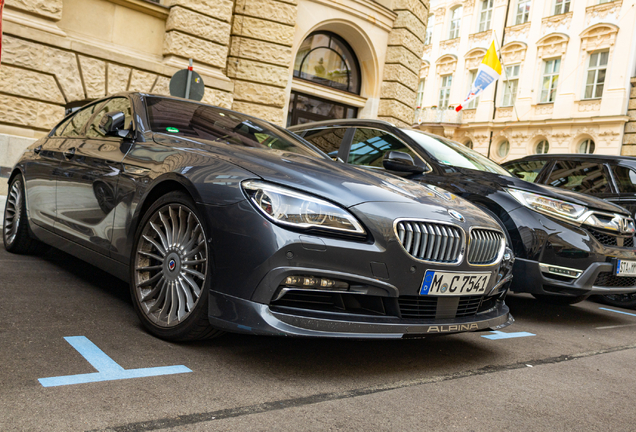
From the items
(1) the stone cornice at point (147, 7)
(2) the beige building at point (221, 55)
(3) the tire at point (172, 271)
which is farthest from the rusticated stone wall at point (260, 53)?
(3) the tire at point (172, 271)

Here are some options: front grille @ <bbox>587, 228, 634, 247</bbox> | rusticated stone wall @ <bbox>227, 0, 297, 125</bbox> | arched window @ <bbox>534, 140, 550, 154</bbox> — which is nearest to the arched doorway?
rusticated stone wall @ <bbox>227, 0, 297, 125</bbox>

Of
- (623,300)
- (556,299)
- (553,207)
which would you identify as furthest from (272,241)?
(623,300)

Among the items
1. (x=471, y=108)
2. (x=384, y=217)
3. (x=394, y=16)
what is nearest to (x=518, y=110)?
(x=471, y=108)

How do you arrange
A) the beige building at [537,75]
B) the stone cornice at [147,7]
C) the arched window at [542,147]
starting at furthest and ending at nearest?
the arched window at [542,147] → the beige building at [537,75] → the stone cornice at [147,7]

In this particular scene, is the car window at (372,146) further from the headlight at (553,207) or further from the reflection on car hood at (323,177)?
the reflection on car hood at (323,177)

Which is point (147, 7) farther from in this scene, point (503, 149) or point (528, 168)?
point (503, 149)

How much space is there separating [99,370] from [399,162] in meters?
2.98

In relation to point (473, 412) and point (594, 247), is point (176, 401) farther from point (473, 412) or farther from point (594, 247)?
point (594, 247)

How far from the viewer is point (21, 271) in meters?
4.28

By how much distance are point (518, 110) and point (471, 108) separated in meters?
3.28

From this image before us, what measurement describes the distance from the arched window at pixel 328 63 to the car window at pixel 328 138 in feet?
28.3

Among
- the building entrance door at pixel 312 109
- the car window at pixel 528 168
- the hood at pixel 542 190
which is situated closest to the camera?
the hood at pixel 542 190

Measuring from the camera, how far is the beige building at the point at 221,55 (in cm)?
905

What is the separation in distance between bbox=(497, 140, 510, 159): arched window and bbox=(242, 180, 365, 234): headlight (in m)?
31.2
